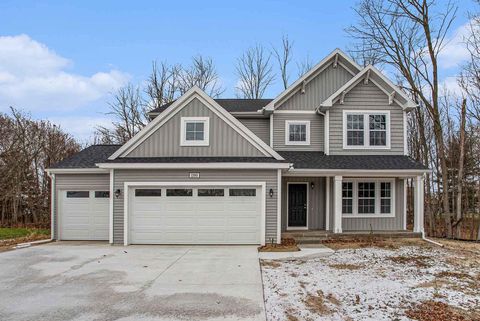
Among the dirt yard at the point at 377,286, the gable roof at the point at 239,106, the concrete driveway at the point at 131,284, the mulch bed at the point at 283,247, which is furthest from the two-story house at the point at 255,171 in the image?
the dirt yard at the point at 377,286

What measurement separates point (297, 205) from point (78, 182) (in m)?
8.34

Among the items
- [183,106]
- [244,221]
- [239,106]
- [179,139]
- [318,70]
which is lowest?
[244,221]

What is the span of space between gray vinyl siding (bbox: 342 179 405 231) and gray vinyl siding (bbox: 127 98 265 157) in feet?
17.6

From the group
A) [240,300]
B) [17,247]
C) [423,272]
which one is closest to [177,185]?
[17,247]

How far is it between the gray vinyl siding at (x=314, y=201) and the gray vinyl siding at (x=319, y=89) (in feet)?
10.0

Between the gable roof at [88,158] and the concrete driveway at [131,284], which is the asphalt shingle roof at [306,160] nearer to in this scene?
the gable roof at [88,158]

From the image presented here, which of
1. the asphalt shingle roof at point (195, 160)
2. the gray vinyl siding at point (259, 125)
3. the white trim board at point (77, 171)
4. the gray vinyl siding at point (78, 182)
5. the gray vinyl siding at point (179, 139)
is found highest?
the gray vinyl siding at point (259, 125)

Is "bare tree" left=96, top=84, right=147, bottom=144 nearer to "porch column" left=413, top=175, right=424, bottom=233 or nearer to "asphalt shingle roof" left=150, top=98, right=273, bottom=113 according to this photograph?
"asphalt shingle roof" left=150, top=98, right=273, bottom=113

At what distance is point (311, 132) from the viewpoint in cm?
1495

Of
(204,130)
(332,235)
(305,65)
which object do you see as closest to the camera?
(204,130)

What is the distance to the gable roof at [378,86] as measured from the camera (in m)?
13.9

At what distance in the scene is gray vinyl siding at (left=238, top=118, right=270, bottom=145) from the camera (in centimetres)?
1546

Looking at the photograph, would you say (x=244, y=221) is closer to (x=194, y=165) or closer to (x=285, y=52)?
(x=194, y=165)

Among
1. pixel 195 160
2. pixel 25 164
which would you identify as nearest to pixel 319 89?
pixel 195 160
